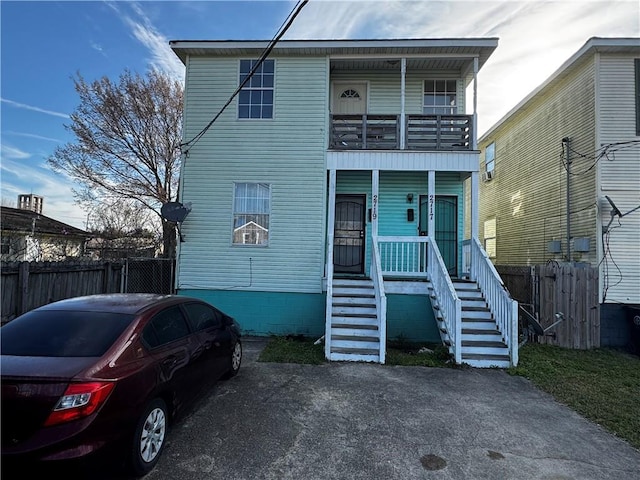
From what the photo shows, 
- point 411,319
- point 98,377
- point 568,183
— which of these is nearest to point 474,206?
point 411,319

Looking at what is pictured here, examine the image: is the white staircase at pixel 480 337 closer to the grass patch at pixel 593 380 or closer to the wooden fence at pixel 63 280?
the grass patch at pixel 593 380

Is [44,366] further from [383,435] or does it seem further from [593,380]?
[593,380]

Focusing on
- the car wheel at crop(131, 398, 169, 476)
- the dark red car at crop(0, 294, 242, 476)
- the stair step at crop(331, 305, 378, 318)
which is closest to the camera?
the dark red car at crop(0, 294, 242, 476)

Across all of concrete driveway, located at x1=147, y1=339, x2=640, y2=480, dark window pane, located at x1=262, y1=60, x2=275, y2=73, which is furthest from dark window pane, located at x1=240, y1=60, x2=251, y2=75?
concrete driveway, located at x1=147, y1=339, x2=640, y2=480

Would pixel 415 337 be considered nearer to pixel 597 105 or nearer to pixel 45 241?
pixel 597 105

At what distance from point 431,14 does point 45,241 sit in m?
18.3

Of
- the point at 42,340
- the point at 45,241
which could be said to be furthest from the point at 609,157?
the point at 45,241

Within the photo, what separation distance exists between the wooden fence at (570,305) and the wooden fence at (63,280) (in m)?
9.89

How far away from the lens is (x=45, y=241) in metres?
16.5

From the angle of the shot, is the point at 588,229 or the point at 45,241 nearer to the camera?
the point at 588,229

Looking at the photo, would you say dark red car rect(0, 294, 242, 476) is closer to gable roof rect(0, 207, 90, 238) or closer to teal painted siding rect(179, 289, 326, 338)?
teal painted siding rect(179, 289, 326, 338)

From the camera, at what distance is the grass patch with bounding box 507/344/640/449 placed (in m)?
4.25

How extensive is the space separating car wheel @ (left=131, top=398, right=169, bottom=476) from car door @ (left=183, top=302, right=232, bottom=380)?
805 millimetres

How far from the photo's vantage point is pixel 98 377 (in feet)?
8.48
